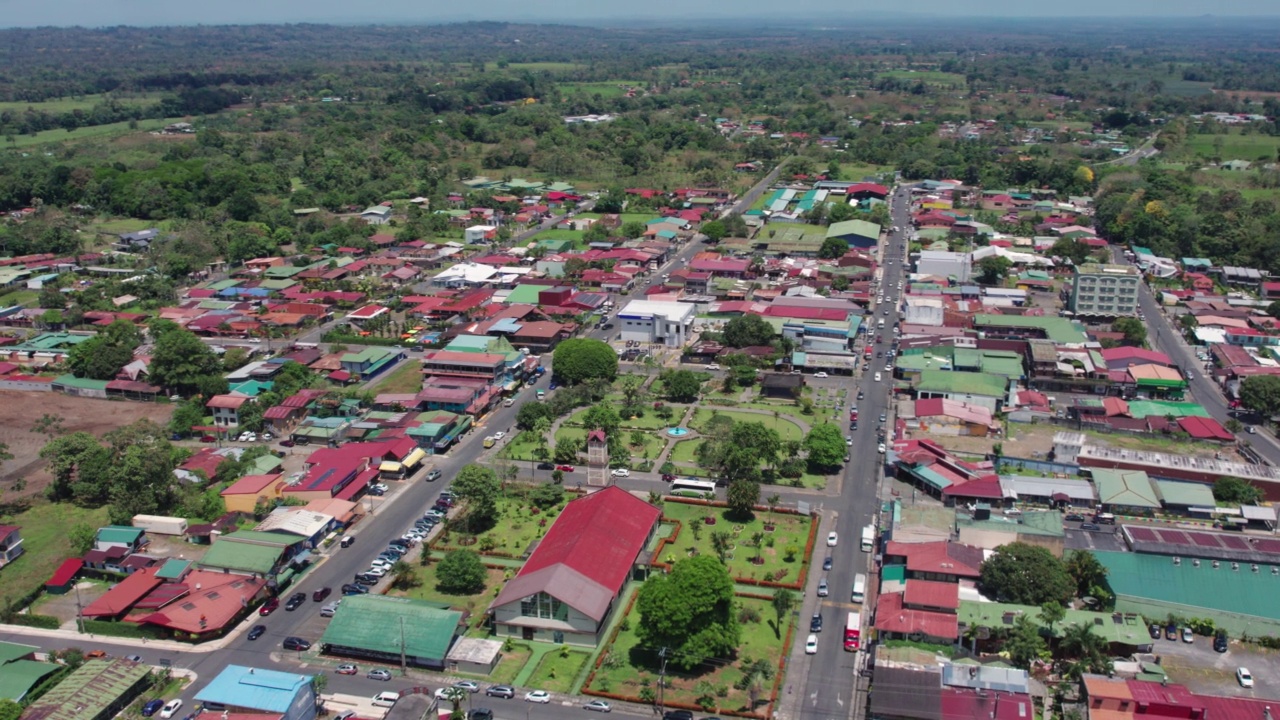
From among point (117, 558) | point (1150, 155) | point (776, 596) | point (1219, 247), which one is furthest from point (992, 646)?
point (1150, 155)

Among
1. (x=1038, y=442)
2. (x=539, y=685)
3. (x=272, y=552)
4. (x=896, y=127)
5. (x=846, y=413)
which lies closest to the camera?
(x=539, y=685)

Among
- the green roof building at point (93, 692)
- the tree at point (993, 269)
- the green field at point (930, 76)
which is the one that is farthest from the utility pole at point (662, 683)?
the green field at point (930, 76)

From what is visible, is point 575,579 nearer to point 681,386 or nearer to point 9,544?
point 681,386

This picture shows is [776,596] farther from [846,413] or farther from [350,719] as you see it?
[846,413]

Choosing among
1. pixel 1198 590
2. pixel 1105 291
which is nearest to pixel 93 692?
pixel 1198 590

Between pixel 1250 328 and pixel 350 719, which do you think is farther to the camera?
pixel 1250 328

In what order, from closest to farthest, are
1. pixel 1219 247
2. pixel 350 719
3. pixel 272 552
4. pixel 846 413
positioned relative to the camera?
pixel 350 719
pixel 272 552
pixel 846 413
pixel 1219 247

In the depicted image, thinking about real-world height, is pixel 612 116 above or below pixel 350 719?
above

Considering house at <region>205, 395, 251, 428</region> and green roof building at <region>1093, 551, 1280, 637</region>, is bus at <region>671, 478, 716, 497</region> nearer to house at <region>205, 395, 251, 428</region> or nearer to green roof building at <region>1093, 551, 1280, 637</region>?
green roof building at <region>1093, 551, 1280, 637</region>
